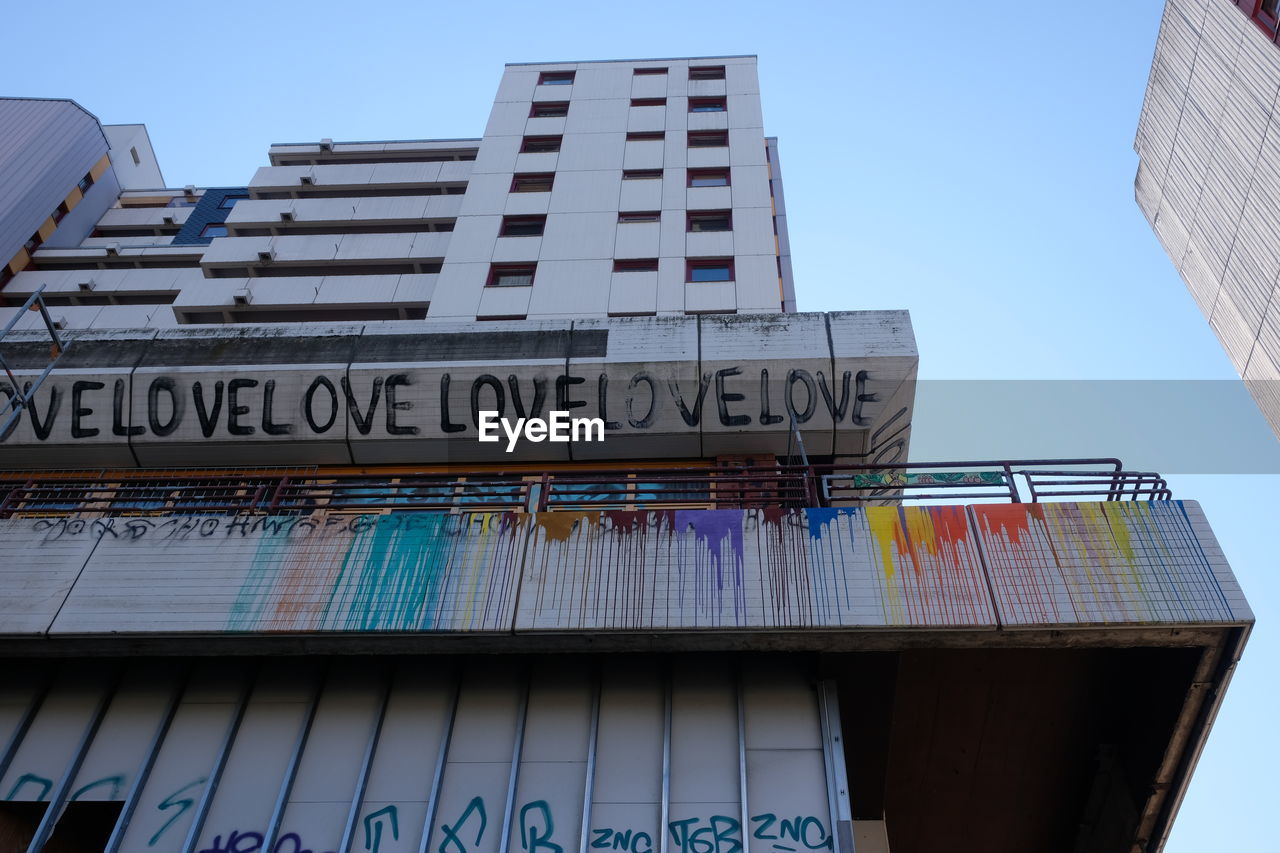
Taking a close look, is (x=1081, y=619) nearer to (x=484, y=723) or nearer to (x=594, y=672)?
(x=594, y=672)

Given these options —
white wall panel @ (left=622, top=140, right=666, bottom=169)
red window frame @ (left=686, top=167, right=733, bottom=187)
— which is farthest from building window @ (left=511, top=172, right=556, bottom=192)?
red window frame @ (left=686, top=167, right=733, bottom=187)

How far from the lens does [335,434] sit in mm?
14219

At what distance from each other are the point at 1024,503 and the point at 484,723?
5.95m

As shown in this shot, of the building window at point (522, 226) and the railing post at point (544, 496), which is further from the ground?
the building window at point (522, 226)

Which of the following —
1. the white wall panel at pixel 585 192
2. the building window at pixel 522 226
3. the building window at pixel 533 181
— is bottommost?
the building window at pixel 522 226

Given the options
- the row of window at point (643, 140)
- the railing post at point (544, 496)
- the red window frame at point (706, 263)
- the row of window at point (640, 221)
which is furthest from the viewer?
the row of window at point (643, 140)

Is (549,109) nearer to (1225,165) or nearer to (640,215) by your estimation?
(640,215)

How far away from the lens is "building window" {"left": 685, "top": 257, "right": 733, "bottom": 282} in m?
20.1

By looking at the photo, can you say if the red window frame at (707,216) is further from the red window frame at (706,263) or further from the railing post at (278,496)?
the railing post at (278,496)

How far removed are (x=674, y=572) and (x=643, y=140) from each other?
17.7 m

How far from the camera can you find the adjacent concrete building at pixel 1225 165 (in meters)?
26.7

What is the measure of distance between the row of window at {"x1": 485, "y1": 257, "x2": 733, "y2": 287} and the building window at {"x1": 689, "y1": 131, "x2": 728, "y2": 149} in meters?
5.46

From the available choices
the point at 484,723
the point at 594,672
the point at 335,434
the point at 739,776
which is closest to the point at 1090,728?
the point at 739,776

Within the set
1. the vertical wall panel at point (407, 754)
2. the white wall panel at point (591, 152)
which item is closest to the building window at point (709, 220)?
the white wall panel at point (591, 152)
